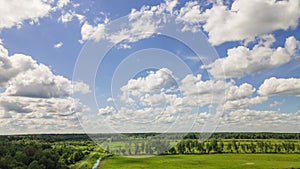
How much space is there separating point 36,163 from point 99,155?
3144 centimetres

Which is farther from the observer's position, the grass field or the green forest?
the grass field

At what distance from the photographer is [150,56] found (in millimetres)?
14805

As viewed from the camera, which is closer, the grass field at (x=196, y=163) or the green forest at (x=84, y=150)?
the green forest at (x=84, y=150)

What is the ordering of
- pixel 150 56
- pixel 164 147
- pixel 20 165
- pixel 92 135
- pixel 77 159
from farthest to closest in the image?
pixel 77 159 < pixel 20 165 < pixel 164 147 < pixel 150 56 < pixel 92 135

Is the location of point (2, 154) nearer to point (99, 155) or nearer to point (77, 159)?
point (77, 159)

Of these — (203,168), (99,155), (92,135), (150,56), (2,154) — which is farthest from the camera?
(99,155)

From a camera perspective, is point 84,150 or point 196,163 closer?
point 196,163

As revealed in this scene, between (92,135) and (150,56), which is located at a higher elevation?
(150,56)

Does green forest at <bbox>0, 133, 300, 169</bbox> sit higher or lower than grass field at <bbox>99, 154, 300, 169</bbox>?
higher

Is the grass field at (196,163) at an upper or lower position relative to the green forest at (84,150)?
lower

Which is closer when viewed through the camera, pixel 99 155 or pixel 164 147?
pixel 164 147

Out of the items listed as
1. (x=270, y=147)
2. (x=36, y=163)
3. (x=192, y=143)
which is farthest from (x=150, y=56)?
(x=270, y=147)

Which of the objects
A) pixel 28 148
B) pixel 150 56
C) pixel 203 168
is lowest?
pixel 203 168

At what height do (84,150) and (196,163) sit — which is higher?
(84,150)
